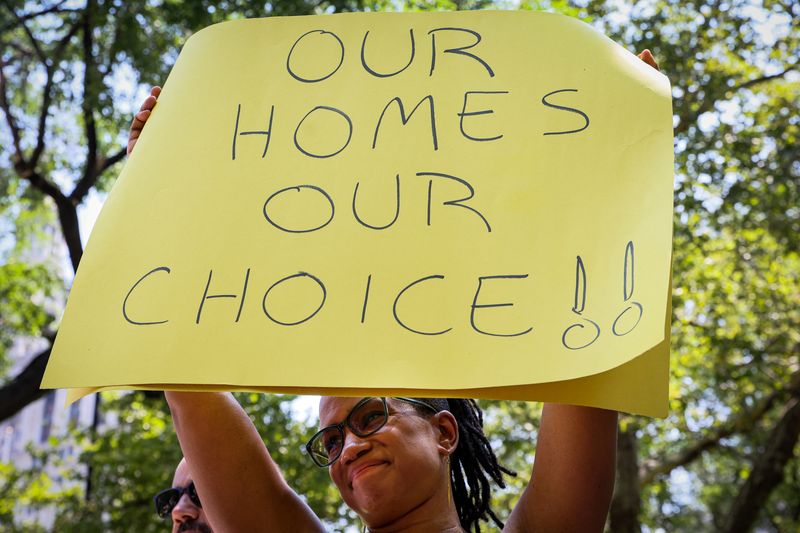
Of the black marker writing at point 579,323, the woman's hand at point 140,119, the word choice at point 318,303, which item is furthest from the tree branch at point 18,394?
the black marker writing at point 579,323

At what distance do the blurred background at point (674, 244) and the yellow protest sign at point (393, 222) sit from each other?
5.83 m

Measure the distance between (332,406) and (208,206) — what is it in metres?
0.51

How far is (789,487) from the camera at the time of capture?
436 inches

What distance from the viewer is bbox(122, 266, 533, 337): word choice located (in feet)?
5.61

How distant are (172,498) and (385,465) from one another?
3.73ft

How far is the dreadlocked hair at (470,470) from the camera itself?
2.36 m

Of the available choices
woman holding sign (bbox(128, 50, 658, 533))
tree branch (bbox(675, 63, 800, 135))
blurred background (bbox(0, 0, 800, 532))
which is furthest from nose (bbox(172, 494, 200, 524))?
tree branch (bbox(675, 63, 800, 135))

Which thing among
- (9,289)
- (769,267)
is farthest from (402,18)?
(9,289)

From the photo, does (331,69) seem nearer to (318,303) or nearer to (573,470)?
(318,303)

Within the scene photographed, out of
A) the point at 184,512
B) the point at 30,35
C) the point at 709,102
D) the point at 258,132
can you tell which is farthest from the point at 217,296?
the point at 30,35

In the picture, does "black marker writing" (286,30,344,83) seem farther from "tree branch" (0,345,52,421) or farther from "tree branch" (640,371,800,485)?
"tree branch" (640,371,800,485)

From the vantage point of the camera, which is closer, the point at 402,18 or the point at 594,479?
the point at 594,479

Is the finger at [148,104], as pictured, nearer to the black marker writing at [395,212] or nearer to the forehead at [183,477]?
the black marker writing at [395,212]

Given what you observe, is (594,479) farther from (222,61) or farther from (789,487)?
(789,487)
